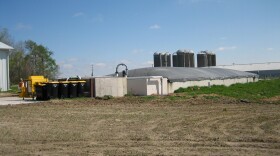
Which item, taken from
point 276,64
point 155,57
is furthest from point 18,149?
point 276,64

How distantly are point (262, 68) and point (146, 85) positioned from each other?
62059 mm

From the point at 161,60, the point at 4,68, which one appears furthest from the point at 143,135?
the point at 161,60

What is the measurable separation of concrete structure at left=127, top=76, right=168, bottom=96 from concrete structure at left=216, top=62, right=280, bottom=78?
52.8m

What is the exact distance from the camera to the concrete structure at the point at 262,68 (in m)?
80.5

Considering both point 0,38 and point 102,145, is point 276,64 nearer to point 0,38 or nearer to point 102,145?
point 0,38

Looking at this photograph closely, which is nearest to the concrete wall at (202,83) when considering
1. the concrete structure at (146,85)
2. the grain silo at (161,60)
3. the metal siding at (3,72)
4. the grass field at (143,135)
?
the concrete structure at (146,85)

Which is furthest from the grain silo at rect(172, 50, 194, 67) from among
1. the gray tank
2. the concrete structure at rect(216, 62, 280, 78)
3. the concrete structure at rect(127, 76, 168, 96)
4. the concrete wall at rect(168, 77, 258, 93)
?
the concrete structure at rect(127, 76, 168, 96)

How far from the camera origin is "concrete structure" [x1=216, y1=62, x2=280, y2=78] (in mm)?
80481

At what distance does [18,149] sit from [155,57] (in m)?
47.6

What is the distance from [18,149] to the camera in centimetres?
850

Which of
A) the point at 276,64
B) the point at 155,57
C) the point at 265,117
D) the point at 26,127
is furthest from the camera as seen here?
the point at 276,64

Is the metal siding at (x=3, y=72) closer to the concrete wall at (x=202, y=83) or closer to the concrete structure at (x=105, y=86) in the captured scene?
the concrete structure at (x=105, y=86)

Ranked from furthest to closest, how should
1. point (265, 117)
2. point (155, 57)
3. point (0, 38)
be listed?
point (0, 38) < point (155, 57) < point (265, 117)

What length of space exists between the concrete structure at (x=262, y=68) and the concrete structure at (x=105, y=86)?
55.2 m
